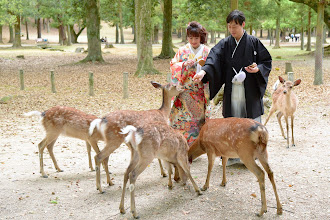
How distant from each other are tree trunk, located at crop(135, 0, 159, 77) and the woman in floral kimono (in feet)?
34.2

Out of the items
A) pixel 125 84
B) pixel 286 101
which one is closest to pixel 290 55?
pixel 125 84

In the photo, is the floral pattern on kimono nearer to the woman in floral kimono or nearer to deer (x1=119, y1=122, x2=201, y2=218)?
the woman in floral kimono

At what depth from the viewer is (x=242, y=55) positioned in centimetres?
516

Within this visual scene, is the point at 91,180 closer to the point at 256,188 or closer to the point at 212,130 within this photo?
the point at 212,130

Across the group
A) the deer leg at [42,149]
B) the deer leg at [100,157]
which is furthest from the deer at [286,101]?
the deer leg at [42,149]

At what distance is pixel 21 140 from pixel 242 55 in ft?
16.5

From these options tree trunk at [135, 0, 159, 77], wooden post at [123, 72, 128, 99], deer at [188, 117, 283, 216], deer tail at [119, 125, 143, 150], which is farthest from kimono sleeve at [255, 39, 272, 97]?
tree trunk at [135, 0, 159, 77]

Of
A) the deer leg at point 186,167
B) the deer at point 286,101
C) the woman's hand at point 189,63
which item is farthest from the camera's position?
the deer at point 286,101

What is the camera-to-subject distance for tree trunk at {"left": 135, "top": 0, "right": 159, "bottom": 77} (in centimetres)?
1570

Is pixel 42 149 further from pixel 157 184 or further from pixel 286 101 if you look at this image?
pixel 286 101

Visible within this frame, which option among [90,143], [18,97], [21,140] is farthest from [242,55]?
[18,97]

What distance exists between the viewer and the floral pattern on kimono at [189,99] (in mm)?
5723

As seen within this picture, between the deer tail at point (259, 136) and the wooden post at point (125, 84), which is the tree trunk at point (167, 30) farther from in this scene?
the deer tail at point (259, 136)

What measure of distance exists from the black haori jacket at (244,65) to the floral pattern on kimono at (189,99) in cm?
41
